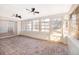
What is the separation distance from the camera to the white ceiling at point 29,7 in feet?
8.54

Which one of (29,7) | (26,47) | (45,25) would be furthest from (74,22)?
(26,47)

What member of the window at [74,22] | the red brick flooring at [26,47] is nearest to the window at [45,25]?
the red brick flooring at [26,47]

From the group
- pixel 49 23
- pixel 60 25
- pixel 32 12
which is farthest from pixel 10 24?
pixel 60 25

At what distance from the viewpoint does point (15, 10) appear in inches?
104

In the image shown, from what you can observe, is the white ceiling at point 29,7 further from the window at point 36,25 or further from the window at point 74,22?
the window at point 74,22

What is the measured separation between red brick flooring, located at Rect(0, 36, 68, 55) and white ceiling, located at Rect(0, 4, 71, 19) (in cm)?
46

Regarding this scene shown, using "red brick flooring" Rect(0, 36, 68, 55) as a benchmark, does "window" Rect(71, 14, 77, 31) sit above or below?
above

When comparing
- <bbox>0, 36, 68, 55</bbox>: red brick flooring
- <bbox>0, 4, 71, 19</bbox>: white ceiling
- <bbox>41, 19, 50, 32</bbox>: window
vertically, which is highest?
<bbox>0, 4, 71, 19</bbox>: white ceiling

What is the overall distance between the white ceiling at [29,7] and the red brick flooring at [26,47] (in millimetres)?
462

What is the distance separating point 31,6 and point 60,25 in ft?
→ 2.17

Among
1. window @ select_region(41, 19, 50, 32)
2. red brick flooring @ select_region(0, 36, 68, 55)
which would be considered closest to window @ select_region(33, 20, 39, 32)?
window @ select_region(41, 19, 50, 32)

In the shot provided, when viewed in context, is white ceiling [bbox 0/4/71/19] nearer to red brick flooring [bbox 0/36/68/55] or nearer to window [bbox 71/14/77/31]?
window [bbox 71/14/77/31]

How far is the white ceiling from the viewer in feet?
8.54
